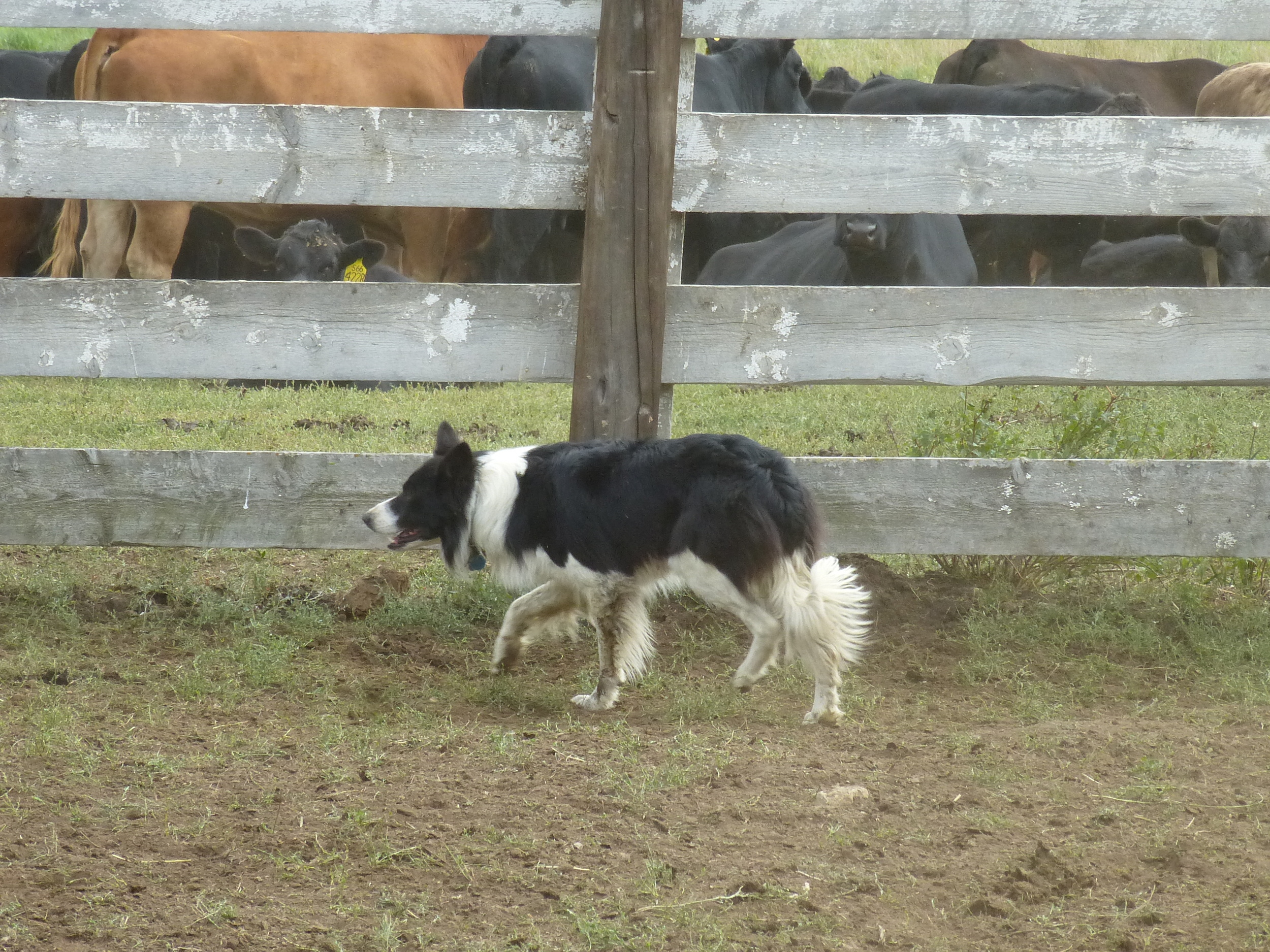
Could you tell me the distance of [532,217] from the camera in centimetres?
959

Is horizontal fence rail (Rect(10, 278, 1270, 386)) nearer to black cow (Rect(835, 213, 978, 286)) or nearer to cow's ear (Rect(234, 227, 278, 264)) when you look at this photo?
black cow (Rect(835, 213, 978, 286))

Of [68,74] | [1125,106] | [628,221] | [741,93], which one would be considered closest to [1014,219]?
[1125,106]

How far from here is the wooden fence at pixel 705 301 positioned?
4164 millimetres

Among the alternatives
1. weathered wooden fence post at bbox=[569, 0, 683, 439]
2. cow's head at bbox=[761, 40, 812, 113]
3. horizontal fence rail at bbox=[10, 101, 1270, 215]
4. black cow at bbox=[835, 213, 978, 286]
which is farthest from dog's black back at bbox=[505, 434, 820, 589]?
cow's head at bbox=[761, 40, 812, 113]

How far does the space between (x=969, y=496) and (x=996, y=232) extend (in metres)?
7.25

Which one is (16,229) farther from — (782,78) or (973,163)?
(973,163)

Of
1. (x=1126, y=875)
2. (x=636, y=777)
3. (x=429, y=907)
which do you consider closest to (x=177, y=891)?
(x=429, y=907)

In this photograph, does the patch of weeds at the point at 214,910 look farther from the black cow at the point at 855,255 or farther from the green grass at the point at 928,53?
the green grass at the point at 928,53

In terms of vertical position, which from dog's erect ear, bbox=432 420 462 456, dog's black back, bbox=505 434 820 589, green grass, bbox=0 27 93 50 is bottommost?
dog's black back, bbox=505 434 820 589

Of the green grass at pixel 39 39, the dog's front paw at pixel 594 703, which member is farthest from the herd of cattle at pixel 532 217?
the green grass at pixel 39 39

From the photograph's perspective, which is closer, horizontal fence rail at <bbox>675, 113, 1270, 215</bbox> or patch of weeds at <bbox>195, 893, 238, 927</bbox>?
patch of weeds at <bbox>195, 893, 238, 927</bbox>

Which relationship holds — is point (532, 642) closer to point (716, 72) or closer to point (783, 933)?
point (783, 933)

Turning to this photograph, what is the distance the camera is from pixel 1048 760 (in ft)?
11.1

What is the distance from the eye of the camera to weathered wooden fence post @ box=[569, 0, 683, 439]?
4.09 metres
